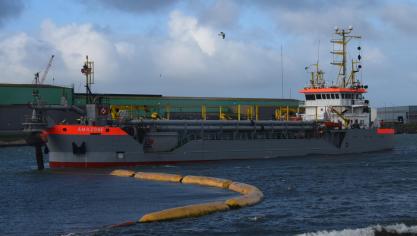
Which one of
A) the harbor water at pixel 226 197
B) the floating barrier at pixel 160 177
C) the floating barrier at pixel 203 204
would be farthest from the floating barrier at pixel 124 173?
the floating barrier at pixel 203 204

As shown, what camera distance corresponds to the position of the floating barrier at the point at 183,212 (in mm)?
23875

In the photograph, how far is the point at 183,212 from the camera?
80.7 ft

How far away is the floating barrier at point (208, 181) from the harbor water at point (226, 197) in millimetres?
788

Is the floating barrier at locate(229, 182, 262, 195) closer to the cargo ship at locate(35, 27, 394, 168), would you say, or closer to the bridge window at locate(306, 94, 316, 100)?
the cargo ship at locate(35, 27, 394, 168)

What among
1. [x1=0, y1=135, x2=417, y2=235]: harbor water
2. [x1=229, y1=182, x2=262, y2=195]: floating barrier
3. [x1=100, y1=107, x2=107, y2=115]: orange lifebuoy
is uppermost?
[x1=100, y1=107, x2=107, y2=115]: orange lifebuoy

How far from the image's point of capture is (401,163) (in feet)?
173

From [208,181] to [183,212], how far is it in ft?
38.2

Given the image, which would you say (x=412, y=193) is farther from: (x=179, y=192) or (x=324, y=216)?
(x=179, y=192)

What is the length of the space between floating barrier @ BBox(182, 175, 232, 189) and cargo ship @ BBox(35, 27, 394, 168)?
42.9 ft

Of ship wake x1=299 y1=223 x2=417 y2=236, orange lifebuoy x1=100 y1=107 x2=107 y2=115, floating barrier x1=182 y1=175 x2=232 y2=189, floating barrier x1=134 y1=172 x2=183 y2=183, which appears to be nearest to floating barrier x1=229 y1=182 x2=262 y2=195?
floating barrier x1=182 y1=175 x2=232 y2=189

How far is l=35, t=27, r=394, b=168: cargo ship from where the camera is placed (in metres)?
48.8

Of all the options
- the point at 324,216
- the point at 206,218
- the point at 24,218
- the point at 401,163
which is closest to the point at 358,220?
the point at 324,216

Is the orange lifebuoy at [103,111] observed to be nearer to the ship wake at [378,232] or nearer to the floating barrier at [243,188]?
the floating barrier at [243,188]

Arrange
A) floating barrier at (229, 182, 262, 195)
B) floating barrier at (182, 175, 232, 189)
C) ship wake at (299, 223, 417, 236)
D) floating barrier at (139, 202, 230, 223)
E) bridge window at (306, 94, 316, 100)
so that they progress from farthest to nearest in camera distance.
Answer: bridge window at (306, 94, 316, 100) → floating barrier at (182, 175, 232, 189) → floating barrier at (229, 182, 262, 195) → floating barrier at (139, 202, 230, 223) → ship wake at (299, 223, 417, 236)
